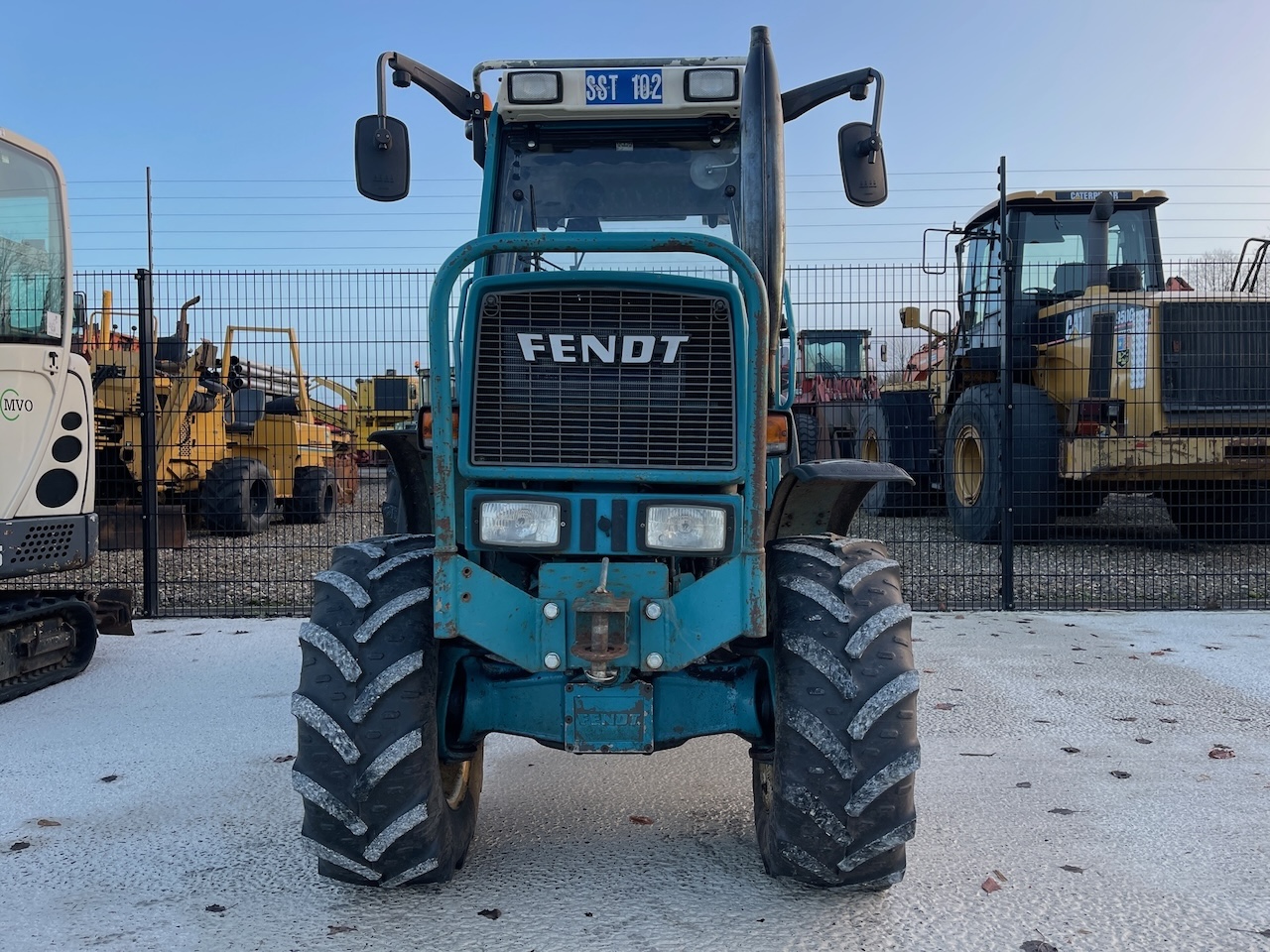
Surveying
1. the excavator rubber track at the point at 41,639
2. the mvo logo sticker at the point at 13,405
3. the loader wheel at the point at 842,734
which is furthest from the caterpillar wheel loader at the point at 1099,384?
the excavator rubber track at the point at 41,639

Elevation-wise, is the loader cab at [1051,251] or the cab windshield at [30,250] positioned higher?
the loader cab at [1051,251]

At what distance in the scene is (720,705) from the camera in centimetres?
268

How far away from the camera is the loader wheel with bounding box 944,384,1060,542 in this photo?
8141 millimetres

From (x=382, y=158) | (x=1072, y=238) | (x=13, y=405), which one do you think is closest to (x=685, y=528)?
(x=382, y=158)

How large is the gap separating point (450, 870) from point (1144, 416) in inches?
295

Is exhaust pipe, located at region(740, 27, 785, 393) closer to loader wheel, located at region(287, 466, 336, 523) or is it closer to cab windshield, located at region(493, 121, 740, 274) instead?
cab windshield, located at region(493, 121, 740, 274)

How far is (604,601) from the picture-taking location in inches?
94.6

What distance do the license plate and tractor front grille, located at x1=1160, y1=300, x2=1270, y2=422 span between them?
20.2ft

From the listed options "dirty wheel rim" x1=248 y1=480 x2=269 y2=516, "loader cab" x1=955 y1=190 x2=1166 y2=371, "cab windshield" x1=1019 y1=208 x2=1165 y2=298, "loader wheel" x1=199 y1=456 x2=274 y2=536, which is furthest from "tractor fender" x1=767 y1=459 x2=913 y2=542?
"dirty wheel rim" x1=248 y1=480 x2=269 y2=516

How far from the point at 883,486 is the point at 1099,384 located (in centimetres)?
334

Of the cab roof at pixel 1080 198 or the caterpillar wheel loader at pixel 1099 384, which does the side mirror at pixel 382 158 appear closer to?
the caterpillar wheel loader at pixel 1099 384

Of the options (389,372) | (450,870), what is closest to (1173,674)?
(450,870)

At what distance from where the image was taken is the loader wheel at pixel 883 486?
33.1 feet

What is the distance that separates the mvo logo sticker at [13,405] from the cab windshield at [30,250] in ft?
0.97
